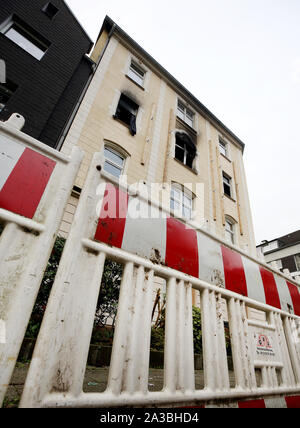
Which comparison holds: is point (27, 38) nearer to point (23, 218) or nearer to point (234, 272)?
point (23, 218)

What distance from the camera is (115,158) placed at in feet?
23.0

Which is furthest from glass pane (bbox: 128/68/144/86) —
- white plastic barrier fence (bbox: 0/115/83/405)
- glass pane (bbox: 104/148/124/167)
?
white plastic barrier fence (bbox: 0/115/83/405)

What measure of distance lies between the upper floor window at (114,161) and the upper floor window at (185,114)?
5.28 metres

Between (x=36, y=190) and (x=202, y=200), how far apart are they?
825cm

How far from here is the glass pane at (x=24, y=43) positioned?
675 cm

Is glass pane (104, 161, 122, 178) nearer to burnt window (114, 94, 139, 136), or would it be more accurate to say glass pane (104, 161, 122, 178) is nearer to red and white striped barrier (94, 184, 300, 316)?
burnt window (114, 94, 139, 136)

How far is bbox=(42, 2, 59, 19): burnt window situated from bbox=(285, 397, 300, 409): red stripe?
12.2 metres

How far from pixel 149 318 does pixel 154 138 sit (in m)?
7.98

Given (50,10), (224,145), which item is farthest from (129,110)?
(224,145)

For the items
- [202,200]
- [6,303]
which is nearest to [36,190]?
[6,303]

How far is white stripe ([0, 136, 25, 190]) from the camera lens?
881 millimetres

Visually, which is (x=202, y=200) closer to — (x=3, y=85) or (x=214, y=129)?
(x=214, y=129)

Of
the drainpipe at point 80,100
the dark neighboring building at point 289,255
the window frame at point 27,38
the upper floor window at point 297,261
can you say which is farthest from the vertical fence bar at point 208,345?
the upper floor window at point 297,261

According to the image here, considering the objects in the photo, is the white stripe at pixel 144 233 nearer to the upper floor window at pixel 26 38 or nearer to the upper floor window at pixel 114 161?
the upper floor window at pixel 114 161
